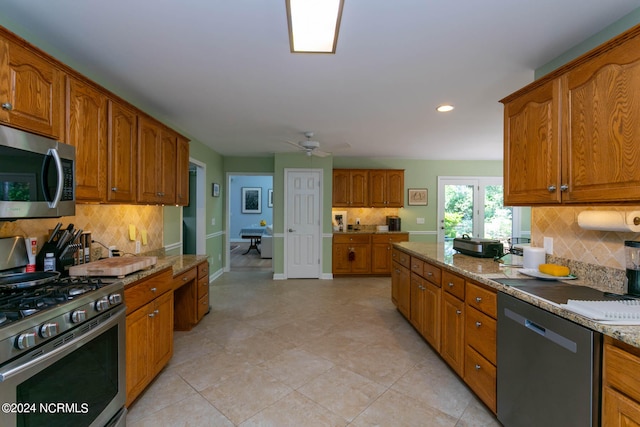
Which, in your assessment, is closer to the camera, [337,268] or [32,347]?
[32,347]

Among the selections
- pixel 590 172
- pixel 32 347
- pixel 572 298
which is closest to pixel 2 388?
pixel 32 347

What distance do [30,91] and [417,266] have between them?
3134 mm

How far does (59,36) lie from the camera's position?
1912 millimetres

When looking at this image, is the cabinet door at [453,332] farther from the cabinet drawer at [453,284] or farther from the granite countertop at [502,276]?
the granite countertop at [502,276]

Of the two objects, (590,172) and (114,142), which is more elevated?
(114,142)

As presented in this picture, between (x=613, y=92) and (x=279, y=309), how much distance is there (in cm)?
367

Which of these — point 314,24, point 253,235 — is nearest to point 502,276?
point 314,24

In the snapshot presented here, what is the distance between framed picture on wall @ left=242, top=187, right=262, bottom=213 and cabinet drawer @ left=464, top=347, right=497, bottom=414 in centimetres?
946

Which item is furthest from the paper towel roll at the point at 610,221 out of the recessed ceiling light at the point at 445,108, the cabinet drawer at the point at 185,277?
the cabinet drawer at the point at 185,277

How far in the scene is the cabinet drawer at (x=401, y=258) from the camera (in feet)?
10.8

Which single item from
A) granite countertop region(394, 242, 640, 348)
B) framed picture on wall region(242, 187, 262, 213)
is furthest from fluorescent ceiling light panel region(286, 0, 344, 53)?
framed picture on wall region(242, 187, 262, 213)

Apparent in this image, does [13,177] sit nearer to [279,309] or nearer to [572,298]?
[572,298]

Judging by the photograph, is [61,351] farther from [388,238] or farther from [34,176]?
[388,238]

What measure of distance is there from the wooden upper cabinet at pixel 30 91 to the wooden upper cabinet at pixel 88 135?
0.09 meters
